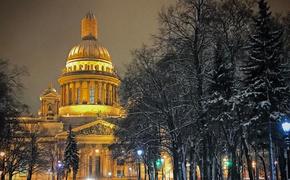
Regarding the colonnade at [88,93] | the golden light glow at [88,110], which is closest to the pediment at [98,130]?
the golden light glow at [88,110]

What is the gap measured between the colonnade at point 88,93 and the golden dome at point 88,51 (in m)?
8.80

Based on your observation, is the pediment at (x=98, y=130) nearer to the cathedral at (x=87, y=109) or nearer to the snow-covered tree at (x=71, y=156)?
the cathedral at (x=87, y=109)

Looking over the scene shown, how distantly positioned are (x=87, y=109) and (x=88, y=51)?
18.9m

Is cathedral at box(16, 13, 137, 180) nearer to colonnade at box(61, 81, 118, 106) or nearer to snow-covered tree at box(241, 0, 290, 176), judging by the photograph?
colonnade at box(61, 81, 118, 106)

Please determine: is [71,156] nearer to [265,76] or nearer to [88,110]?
[88,110]

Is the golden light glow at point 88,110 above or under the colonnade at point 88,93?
under

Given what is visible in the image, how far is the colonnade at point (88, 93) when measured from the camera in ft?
429

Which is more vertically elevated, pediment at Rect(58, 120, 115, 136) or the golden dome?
the golden dome

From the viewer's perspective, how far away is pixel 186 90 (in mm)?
34094

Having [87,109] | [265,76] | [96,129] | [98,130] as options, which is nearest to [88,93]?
[87,109]

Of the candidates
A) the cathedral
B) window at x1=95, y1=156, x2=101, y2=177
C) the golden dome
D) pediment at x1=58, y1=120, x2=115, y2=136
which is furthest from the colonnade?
window at x1=95, y1=156, x2=101, y2=177

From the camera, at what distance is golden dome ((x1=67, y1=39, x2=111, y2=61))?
138 metres

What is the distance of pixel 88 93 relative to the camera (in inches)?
5172

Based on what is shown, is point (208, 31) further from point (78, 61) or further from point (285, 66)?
point (78, 61)
